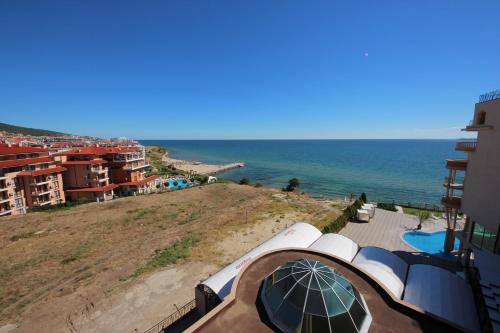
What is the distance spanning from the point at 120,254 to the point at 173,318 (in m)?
13.3

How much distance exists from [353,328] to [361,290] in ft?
10.2

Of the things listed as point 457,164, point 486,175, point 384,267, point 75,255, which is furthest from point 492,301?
point 75,255

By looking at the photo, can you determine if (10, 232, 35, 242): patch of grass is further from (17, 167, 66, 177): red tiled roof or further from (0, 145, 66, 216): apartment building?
(17, 167, 66, 177): red tiled roof

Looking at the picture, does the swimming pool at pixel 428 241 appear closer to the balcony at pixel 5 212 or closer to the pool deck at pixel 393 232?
the pool deck at pixel 393 232

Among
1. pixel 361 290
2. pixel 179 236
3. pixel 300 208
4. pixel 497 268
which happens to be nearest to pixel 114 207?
pixel 179 236

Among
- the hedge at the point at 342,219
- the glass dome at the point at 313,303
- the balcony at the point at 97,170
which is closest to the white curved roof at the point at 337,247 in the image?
the glass dome at the point at 313,303

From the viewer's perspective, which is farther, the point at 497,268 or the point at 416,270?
the point at 416,270

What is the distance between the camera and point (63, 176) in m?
49.1

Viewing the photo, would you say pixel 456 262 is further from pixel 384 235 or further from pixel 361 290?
pixel 361 290

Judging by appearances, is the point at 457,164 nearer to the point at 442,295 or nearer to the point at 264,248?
the point at 442,295

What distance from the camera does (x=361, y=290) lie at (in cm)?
1119

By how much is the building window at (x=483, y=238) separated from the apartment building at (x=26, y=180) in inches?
2426

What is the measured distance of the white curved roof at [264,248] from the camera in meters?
14.0

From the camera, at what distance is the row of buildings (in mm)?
40625
